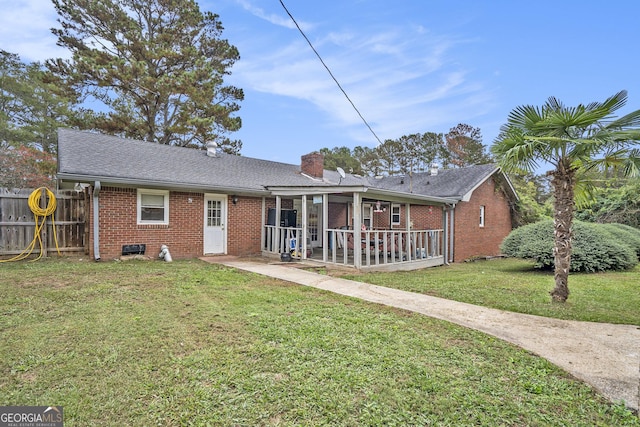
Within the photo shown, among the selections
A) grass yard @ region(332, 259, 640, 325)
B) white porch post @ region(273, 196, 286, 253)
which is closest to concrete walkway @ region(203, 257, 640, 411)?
grass yard @ region(332, 259, 640, 325)

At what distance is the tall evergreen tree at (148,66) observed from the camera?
61.2 feet

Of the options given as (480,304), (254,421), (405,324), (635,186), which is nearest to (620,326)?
(480,304)

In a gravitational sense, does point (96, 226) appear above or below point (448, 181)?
below

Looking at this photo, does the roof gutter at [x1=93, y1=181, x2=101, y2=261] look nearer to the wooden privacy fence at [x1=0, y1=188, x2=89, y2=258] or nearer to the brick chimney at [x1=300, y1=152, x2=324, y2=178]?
the wooden privacy fence at [x1=0, y1=188, x2=89, y2=258]

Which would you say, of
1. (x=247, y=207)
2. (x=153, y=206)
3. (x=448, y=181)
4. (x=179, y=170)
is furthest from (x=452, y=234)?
(x=153, y=206)

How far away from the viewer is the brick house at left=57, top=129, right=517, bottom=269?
368 inches

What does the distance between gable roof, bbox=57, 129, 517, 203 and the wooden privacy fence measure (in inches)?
32.0

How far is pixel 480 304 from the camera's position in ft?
19.4

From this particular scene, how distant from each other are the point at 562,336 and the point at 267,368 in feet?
12.4

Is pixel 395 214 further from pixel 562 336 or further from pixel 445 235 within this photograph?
pixel 562 336

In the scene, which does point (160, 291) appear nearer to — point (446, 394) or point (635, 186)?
point (446, 394)

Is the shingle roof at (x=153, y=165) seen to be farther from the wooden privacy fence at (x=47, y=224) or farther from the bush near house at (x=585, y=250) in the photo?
the bush near house at (x=585, y=250)

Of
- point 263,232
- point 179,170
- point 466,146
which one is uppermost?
point 466,146

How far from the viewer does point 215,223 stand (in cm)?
1138
